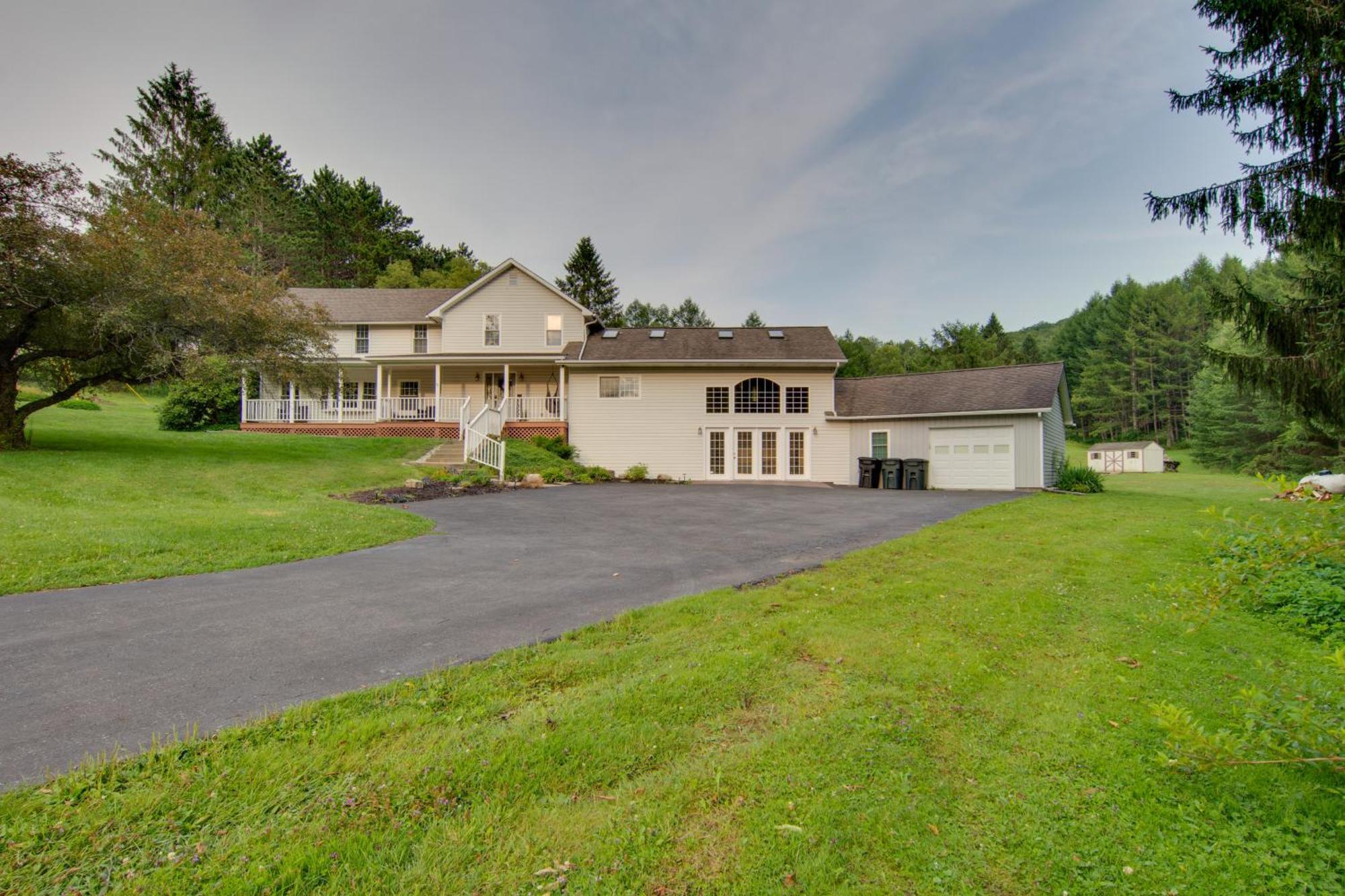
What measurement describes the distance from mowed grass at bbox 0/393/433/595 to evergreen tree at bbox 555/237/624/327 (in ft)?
126

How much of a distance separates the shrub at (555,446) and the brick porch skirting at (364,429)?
14.3ft

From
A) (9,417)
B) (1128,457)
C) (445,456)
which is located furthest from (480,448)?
(1128,457)

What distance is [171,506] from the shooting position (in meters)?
9.77

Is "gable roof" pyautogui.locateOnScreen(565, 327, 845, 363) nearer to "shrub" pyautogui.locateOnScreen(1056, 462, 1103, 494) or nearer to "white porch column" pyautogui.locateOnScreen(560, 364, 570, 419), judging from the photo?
"white porch column" pyautogui.locateOnScreen(560, 364, 570, 419)

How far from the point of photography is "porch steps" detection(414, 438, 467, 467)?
1728 centimetres

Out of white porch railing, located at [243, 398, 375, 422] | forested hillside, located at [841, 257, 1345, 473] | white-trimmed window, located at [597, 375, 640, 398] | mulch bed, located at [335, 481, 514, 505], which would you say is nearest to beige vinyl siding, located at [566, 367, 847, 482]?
white-trimmed window, located at [597, 375, 640, 398]

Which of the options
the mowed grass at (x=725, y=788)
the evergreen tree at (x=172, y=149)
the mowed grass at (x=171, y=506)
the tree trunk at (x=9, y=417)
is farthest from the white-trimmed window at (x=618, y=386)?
the evergreen tree at (x=172, y=149)

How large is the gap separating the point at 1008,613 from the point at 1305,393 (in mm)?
7607

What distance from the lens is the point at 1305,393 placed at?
26.7ft

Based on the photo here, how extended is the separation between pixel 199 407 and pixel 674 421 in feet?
70.5

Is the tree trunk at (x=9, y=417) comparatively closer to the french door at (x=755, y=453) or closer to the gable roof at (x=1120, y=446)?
the french door at (x=755, y=453)

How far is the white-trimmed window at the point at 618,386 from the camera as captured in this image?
2167 centimetres

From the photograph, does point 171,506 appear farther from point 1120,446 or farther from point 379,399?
point 1120,446

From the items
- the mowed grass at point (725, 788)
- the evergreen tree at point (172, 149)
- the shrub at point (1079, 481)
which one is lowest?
the mowed grass at point (725, 788)
